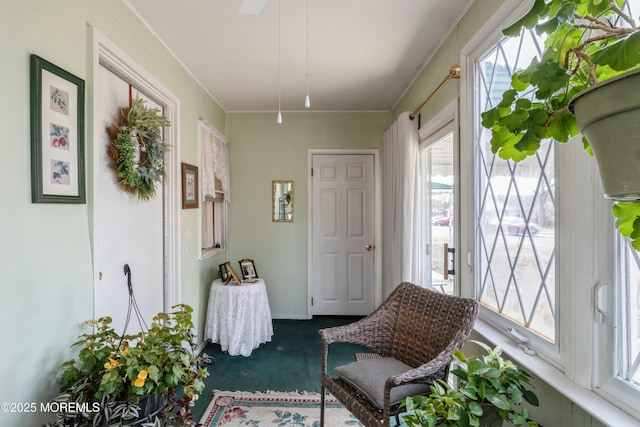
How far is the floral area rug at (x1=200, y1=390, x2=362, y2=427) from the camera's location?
1.97 meters

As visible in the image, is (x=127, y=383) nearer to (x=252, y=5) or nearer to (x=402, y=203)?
(x=252, y=5)

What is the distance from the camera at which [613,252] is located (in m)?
1.00

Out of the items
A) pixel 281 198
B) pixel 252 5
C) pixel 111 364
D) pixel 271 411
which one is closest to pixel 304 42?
pixel 252 5

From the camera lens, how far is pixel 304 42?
2268 millimetres

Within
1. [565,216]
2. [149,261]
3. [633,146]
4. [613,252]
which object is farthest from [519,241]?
[149,261]

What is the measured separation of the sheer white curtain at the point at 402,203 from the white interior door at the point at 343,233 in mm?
629

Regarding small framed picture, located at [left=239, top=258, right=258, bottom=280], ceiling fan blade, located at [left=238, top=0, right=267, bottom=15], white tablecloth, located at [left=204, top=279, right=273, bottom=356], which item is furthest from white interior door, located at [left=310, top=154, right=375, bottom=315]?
ceiling fan blade, located at [left=238, top=0, right=267, bottom=15]

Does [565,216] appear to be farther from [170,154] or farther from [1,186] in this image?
[170,154]

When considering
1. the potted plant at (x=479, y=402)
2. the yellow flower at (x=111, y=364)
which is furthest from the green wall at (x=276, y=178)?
the potted plant at (x=479, y=402)

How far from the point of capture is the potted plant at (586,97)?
46 centimetres

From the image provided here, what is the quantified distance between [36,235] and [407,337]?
73.2 inches

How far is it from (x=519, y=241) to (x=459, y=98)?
988 millimetres

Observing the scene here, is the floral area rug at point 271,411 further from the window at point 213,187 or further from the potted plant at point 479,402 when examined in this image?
the window at point 213,187

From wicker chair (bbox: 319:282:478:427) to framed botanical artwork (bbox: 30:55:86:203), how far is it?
4.87 ft
